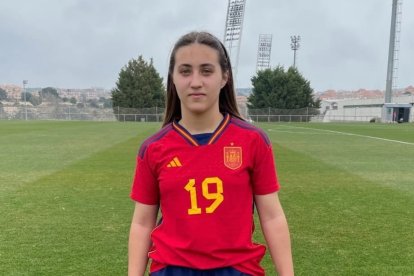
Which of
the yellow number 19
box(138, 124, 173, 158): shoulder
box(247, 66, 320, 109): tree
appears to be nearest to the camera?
the yellow number 19

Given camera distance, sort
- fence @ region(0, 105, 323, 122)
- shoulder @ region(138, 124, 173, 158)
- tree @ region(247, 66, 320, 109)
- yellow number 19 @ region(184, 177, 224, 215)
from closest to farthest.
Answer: yellow number 19 @ region(184, 177, 224, 215) < shoulder @ region(138, 124, 173, 158) < fence @ region(0, 105, 323, 122) < tree @ region(247, 66, 320, 109)

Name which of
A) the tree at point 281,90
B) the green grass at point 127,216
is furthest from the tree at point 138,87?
the green grass at point 127,216

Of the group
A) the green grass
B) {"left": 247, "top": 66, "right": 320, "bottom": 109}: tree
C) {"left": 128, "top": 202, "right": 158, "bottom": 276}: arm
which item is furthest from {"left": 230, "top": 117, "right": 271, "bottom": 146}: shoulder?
{"left": 247, "top": 66, "right": 320, "bottom": 109}: tree

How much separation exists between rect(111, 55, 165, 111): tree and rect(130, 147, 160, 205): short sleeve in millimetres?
66858

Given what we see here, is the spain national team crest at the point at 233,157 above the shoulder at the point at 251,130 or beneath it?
beneath

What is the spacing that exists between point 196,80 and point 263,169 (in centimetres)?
47

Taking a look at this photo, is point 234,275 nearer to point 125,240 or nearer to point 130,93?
point 125,240

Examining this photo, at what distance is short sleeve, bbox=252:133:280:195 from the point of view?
1.89 meters

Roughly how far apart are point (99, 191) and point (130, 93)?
61894 mm

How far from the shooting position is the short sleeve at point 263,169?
1.89 metres

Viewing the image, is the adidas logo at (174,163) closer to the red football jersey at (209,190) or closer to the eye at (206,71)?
the red football jersey at (209,190)

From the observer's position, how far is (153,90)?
230ft

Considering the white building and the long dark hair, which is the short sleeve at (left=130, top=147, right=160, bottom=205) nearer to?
the long dark hair

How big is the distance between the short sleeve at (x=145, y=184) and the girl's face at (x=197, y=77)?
288 mm
